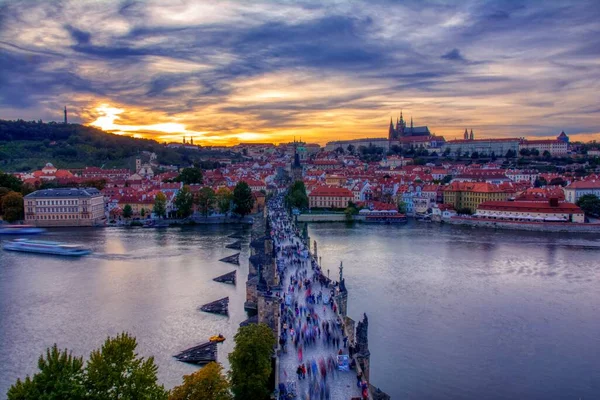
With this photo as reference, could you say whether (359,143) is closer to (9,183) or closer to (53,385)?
(9,183)

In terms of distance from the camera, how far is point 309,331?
332 inches

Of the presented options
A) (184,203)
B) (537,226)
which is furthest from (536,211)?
(184,203)

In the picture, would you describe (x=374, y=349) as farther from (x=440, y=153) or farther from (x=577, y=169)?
(x=440, y=153)

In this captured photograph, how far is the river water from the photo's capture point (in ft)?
28.1

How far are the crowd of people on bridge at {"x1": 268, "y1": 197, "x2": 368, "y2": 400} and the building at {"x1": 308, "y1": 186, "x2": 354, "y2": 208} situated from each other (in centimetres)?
1909

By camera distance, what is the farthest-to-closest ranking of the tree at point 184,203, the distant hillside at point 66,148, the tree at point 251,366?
the distant hillside at point 66,148, the tree at point 184,203, the tree at point 251,366

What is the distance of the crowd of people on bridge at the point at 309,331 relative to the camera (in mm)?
6723

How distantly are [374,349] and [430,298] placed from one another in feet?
12.2

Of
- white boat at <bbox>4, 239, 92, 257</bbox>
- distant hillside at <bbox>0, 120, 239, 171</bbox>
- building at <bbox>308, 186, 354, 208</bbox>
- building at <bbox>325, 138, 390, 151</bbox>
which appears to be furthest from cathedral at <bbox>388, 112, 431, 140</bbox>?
white boat at <bbox>4, 239, 92, 257</bbox>

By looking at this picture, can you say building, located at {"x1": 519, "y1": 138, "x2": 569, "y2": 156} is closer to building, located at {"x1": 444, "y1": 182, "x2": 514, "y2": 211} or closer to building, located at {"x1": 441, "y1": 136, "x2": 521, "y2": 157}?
building, located at {"x1": 441, "y1": 136, "x2": 521, "y2": 157}

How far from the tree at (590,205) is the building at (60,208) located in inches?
983

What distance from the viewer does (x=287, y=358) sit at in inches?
301

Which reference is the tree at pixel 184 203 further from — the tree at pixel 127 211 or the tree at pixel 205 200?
the tree at pixel 127 211

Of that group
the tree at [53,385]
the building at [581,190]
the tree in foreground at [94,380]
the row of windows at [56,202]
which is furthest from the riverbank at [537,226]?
the tree at [53,385]
